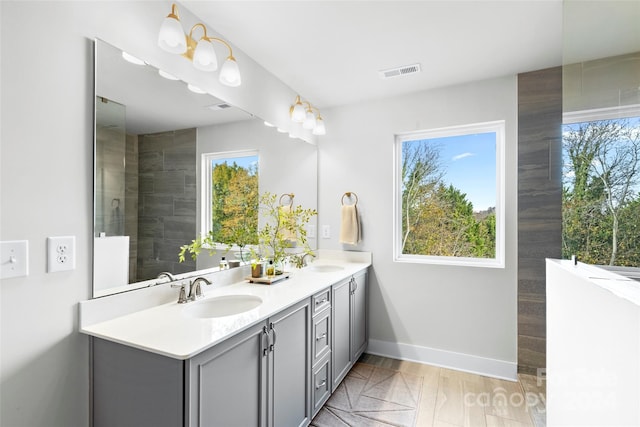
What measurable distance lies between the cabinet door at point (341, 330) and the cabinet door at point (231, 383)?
0.82 m

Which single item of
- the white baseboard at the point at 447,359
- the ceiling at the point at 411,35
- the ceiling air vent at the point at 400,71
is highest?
the ceiling at the point at 411,35

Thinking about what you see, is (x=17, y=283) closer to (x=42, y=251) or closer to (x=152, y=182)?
(x=42, y=251)

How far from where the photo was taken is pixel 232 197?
211 centimetres

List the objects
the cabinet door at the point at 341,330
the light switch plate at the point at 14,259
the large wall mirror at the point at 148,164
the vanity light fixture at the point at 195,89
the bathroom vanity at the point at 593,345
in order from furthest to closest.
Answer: the cabinet door at the point at 341,330, the vanity light fixture at the point at 195,89, the large wall mirror at the point at 148,164, the light switch plate at the point at 14,259, the bathroom vanity at the point at 593,345

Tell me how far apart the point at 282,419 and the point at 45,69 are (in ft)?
5.87

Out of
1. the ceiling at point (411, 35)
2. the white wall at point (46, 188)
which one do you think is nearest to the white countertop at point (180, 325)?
the white wall at point (46, 188)

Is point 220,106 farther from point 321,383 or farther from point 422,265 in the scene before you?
point 422,265

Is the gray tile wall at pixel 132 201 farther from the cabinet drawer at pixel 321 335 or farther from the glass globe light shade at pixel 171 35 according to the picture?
the cabinet drawer at pixel 321 335

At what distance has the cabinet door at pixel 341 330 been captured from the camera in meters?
2.16

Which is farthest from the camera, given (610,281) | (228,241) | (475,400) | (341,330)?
(341,330)

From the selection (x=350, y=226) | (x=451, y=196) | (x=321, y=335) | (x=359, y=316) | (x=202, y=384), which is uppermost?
(x=451, y=196)

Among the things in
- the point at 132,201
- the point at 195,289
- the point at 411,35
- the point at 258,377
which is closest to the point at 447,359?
the point at 258,377

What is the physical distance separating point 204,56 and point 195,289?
1.21m

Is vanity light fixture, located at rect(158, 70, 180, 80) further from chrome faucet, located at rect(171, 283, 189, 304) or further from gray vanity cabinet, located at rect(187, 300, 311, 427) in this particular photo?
gray vanity cabinet, located at rect(187, 300, 311, 427)
